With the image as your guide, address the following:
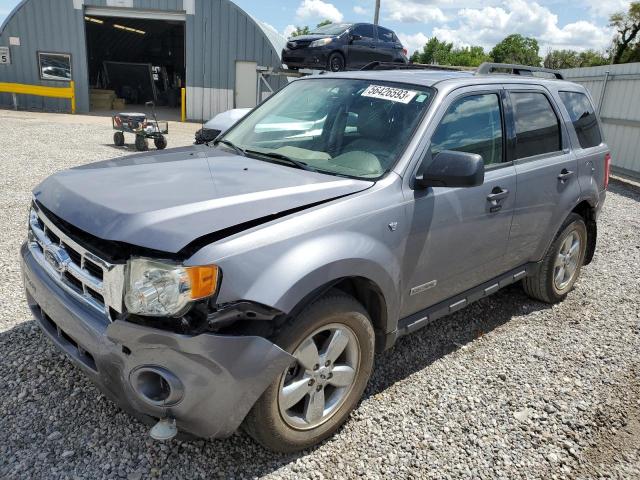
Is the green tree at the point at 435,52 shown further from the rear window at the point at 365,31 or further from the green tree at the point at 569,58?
the rear window at the point at 365,31

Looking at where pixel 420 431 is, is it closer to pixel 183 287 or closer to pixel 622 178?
pixel 183 287

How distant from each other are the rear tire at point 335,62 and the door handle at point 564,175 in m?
11.2

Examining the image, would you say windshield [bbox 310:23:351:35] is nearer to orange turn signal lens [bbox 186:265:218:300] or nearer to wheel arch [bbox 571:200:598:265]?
wheel arch [bbox 571:200:598:265]

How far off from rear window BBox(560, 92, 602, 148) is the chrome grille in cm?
394

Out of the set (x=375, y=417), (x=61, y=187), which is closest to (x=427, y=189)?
(x=375, y=417)

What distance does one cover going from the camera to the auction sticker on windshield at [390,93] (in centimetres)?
339

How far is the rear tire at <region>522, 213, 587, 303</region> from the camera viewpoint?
4625 mm

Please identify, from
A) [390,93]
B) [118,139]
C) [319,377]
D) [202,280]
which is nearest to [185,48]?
[118,139]

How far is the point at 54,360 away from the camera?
341 cm

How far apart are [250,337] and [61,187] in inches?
55.5

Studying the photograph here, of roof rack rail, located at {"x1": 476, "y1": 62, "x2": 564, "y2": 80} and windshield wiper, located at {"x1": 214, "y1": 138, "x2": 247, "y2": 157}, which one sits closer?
windshield wiper, located at {"x1": 214, "y1": 138, "x2": 247, "y2": 157}

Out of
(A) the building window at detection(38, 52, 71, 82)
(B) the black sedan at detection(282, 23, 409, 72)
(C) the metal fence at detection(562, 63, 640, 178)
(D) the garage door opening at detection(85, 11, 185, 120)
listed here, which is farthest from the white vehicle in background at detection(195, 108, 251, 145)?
(D) the garage door opening at detection(85, 11, 185, 120)

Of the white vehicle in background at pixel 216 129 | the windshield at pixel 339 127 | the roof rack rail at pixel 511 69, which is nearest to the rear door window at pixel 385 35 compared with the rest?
the roof rack rail at pixel 511 69

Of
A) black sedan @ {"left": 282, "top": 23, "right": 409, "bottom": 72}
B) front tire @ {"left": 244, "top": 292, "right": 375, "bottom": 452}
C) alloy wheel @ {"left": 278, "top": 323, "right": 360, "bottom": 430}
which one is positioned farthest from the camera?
black sedan @ {"left": 282, "top": 23, "right": 409, "bottom": 72}
